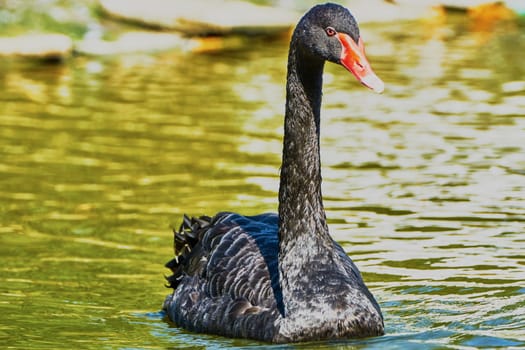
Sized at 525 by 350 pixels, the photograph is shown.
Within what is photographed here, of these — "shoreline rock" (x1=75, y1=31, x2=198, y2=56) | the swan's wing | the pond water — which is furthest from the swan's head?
"shoreline rock" (x1=75, y1=31, x2=198, y2=56)

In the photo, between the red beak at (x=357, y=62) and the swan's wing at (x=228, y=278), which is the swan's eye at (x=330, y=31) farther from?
the swan's wing at (x=228, y=278)

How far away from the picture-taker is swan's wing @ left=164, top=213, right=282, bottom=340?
22.0 feet

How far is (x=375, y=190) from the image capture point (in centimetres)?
1113

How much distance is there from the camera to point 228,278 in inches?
274

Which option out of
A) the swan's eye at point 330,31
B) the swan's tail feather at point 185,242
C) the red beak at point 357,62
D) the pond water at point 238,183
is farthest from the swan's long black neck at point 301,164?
the swan's tail feather at point 185,242

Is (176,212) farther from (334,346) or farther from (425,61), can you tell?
(425,61)

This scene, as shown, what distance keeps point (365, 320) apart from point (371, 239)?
9.64 ft

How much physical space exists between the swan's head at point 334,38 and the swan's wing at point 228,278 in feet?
4.37

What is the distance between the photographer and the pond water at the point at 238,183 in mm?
7520

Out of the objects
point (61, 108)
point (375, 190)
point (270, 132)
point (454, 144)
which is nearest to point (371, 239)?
point (375, 190)

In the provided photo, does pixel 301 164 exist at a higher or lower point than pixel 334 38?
lower

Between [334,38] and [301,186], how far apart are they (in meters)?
1.01

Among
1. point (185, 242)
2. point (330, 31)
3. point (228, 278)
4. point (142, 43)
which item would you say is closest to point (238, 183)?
point (185, 242)

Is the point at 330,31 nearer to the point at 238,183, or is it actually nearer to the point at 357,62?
the point at 357,62
